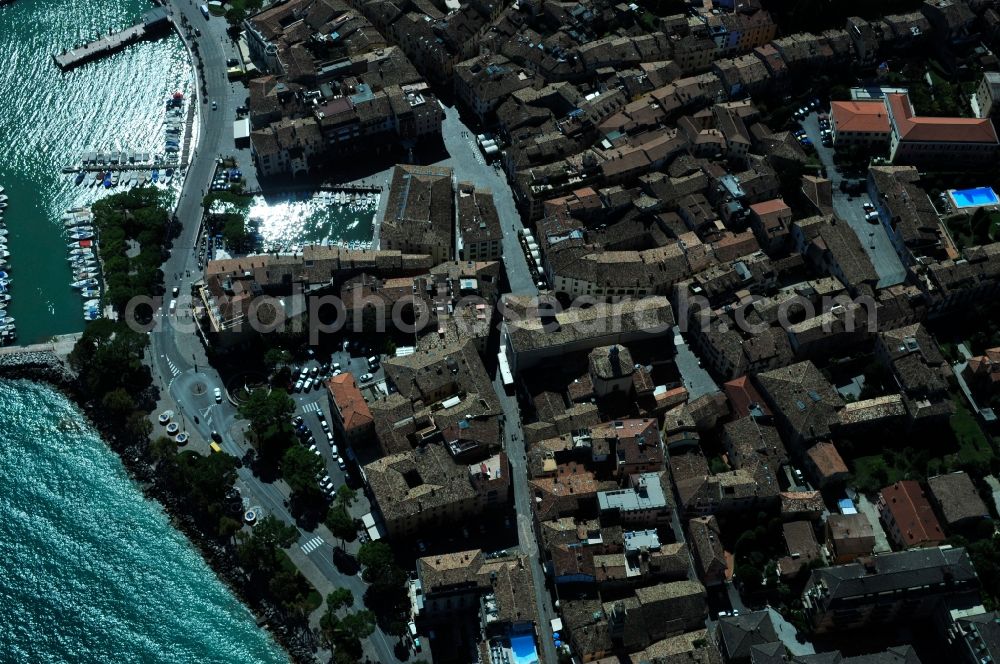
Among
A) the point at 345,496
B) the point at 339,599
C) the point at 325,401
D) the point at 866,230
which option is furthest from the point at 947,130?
the point at 339,599

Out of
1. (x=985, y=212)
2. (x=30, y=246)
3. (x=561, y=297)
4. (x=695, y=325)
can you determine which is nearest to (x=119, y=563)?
(x=30, y=246)

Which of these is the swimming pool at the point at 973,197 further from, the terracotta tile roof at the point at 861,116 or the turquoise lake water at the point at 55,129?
the turquoise lake water at the point at 55,129

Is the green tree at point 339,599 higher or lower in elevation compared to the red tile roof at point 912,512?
higher

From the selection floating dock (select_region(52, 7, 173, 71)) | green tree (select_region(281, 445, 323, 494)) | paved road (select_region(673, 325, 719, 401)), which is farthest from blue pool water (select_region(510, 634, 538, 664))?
floating dock (select_region(52, 7, 173, 71))

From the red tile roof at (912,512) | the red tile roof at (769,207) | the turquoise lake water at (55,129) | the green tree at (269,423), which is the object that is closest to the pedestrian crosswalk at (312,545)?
the green tree at (269,423)

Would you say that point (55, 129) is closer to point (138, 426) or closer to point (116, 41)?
point (116, 41)

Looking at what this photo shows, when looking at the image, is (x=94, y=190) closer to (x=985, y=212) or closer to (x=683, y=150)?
(x=683, y=150)
